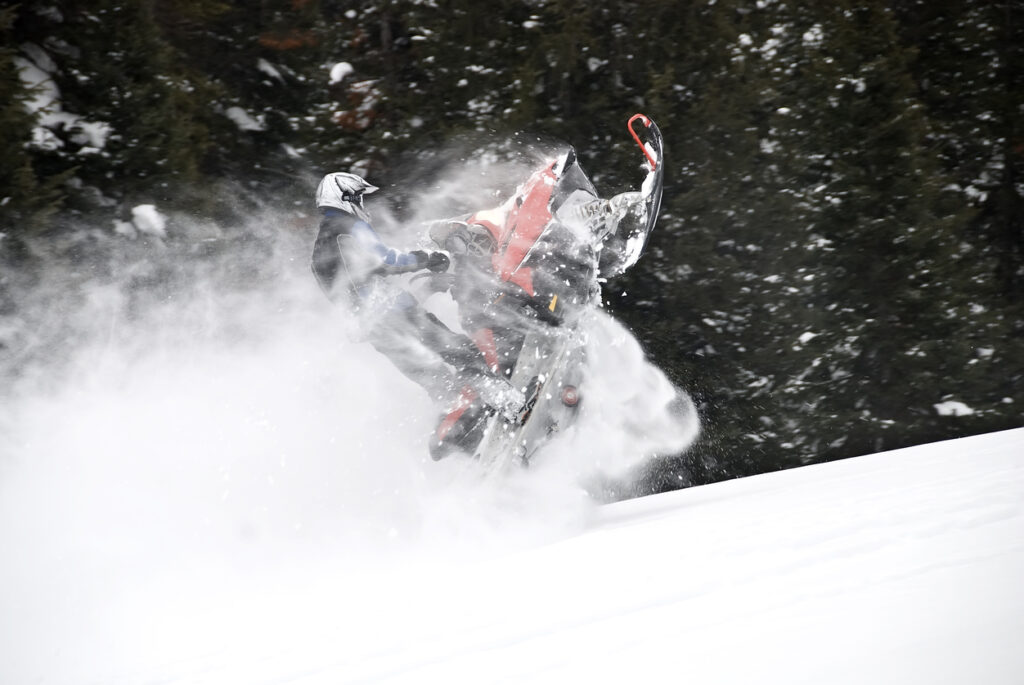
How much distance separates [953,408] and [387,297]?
19.2ft

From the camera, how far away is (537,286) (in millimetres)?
4484

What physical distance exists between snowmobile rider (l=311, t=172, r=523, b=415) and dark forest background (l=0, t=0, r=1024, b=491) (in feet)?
6.73

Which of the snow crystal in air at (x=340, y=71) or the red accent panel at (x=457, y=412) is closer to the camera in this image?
the red accent panel at (x=457, y=412)

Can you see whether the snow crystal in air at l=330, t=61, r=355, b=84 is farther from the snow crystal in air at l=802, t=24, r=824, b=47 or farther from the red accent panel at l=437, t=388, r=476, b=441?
the snow crystal in air at l=802, t=24, r=824, b=47

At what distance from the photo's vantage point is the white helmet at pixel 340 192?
4.28 m

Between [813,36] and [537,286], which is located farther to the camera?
[813,36]

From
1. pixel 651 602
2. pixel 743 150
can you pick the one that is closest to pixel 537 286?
pixel 651 602

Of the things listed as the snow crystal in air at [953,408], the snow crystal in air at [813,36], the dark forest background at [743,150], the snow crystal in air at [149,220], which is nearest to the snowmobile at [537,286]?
the dark forest background at [743,150]

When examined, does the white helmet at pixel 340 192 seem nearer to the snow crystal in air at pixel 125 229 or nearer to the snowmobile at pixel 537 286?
the snowmobile at pixel 537 286

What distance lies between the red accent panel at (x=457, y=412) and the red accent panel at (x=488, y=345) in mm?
225

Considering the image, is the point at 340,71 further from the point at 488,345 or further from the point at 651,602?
the point at 651,602

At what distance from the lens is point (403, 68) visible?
6.57 metres

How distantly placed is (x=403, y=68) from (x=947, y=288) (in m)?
5.59

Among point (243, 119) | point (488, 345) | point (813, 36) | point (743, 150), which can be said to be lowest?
point (488, 345)
